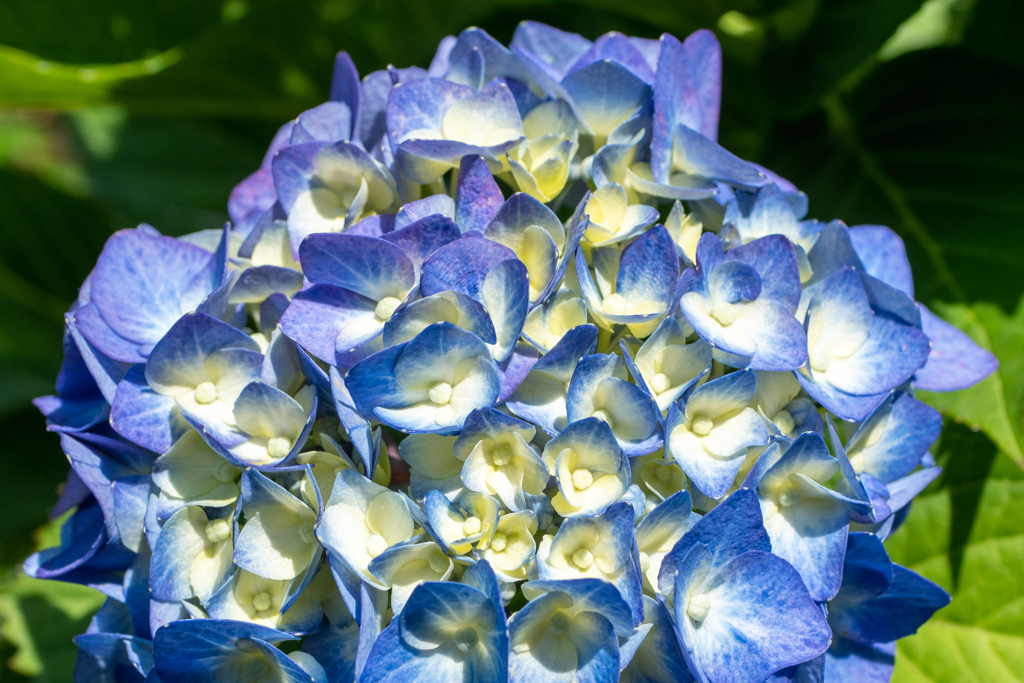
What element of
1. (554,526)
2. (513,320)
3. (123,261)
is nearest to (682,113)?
(513,320)

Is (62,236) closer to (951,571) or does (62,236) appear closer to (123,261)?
(123,261)

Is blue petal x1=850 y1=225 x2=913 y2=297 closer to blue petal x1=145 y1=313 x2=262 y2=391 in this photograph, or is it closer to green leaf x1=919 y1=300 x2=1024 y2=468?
green leaf x1=919 y1=300 x2=1024 y2=468

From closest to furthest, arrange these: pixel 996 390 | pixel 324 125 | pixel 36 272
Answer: pixel 324 125 < pixel 996 390 < pixel 36 272

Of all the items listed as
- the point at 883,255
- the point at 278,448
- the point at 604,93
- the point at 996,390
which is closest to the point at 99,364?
the point at 278,448

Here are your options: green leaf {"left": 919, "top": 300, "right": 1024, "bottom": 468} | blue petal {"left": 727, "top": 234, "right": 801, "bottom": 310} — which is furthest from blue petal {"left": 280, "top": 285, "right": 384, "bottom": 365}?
green leaf {"left": 919, "top": 300, "right": 1024, "bottom": 468}

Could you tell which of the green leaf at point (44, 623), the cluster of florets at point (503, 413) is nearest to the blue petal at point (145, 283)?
the cluster of florets at point (503, 413)

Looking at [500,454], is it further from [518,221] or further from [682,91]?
[682,91]

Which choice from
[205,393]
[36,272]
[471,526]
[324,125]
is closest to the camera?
[471,526]

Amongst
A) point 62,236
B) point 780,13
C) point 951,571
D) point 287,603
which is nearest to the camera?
point 287,603
